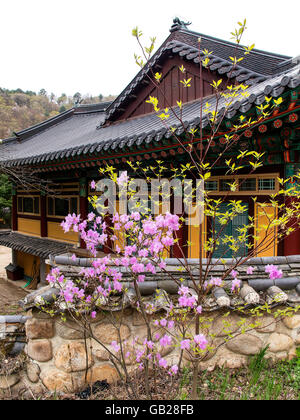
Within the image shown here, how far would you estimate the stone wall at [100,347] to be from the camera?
3.17m

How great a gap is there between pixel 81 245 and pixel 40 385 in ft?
18.8

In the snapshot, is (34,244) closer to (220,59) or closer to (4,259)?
(220,59)

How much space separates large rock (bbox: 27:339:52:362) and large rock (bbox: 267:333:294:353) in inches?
87.0

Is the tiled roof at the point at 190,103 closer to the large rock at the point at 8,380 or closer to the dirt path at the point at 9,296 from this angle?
the large rock at the point at 8,380

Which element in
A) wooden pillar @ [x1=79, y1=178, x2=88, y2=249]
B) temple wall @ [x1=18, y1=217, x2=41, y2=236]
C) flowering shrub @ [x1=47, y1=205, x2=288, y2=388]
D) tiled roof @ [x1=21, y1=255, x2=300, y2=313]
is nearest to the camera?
flowering shrub @ [x1=47, y1=205, x2=288, y2=388]

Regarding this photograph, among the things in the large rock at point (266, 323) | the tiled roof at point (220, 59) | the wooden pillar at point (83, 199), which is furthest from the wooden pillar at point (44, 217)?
the large rock at point (266, 323)

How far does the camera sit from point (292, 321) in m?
3.16

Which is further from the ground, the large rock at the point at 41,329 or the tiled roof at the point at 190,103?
the tiled roof at the point at 190,103

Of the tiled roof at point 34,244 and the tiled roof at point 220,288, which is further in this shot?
the tiled roof at point 34,244

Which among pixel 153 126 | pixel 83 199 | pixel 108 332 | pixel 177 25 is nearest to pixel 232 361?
pixel 108 332

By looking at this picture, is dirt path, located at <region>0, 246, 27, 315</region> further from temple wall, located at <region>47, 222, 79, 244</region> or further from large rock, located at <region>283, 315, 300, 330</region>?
large rock, located at <region>283, 315, 300, 330</region>

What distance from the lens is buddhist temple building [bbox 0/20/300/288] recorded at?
409 cm

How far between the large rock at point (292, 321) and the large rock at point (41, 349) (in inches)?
93.9

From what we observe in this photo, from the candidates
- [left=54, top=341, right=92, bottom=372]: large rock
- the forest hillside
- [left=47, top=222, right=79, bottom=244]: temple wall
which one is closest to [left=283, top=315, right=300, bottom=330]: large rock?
[left=54, top=341, right=92, bottom=372]: large rock
